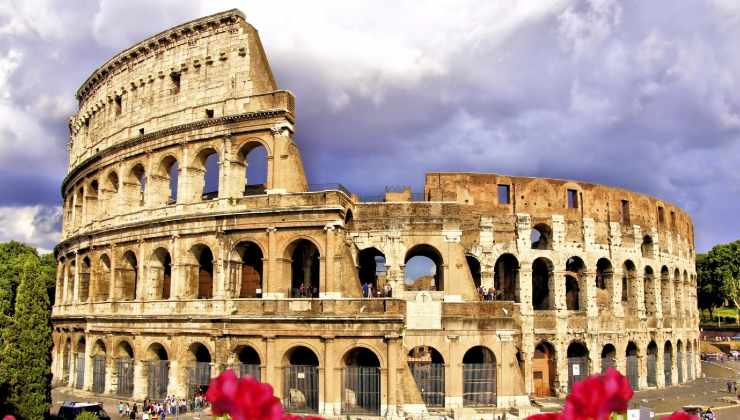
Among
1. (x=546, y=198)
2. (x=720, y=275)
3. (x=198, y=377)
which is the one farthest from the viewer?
(x=720, y=275)

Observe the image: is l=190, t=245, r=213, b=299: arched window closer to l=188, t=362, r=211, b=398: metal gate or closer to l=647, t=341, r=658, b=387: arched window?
l=188, t=362, r=211, b=398: metal gate

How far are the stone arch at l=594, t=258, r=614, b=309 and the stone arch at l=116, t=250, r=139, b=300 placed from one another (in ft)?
78.9

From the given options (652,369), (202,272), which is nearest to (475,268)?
(652,369)

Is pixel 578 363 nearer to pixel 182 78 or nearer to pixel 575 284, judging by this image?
pixel 575 284

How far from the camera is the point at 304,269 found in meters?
28.3

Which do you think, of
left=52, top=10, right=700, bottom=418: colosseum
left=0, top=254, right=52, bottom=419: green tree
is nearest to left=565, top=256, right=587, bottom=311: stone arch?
left=52, top=10, right=700, bottom=418: colosseum

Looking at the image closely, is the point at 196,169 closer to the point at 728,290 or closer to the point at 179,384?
the point at 179,384

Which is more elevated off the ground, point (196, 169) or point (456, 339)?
point (196, 169)

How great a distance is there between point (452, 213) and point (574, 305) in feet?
41.3

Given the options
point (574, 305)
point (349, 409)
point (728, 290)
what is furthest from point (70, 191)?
point (728, 290)

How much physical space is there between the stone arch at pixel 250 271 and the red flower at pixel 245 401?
84.2 ft

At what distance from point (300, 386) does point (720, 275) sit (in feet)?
164

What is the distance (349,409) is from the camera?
24625mm

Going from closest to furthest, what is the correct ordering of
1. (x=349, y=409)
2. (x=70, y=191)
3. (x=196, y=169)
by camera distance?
(x=349, y=409) → (x=196, y=169) → (x=70, y=191)
